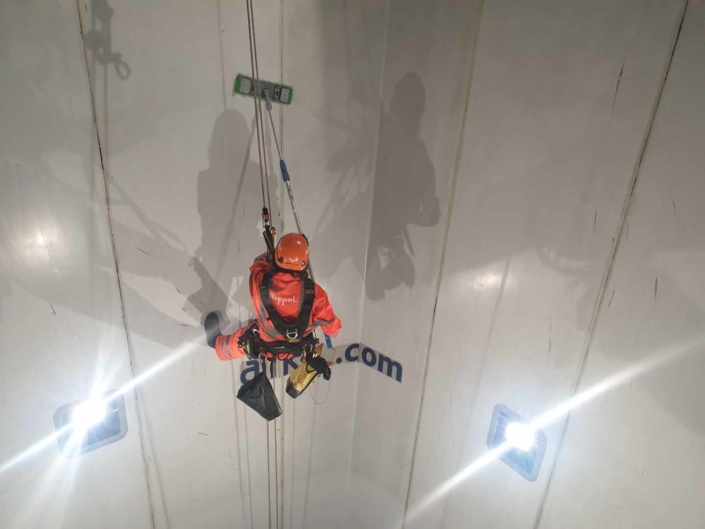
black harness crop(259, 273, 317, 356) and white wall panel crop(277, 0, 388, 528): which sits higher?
white wall panel crop(277, 0, 388, 528)

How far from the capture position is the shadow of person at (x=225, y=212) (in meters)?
2.19

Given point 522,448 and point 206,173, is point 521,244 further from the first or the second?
point 206,173

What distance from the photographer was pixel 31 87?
1709mm

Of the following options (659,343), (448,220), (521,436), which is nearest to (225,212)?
(448,220)

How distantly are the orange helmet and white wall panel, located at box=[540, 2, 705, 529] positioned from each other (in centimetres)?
144

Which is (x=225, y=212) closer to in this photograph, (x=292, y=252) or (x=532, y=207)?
(x=292, y=252)

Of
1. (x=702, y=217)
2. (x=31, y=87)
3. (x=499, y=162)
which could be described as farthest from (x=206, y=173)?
(x=702, y=217)

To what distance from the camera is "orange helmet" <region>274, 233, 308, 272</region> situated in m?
1.90

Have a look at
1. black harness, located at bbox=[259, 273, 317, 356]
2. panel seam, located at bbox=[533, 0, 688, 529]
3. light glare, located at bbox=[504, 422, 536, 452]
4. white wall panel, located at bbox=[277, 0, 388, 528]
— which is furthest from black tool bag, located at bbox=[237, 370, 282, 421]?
panel seam, located at bbox=[533, 0, 688, 529]

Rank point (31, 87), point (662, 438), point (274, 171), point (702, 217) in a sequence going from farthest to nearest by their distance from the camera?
point (274, 171), point (31, 87), point (662, 438), point (702, 217)

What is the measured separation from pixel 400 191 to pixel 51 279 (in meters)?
2.09

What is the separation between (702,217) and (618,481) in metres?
1.25

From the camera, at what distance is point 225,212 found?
90.9 inches

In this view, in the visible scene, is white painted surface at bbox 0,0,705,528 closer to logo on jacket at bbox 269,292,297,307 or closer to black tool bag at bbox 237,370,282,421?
black tool bag at bbox 237,370,282,421
